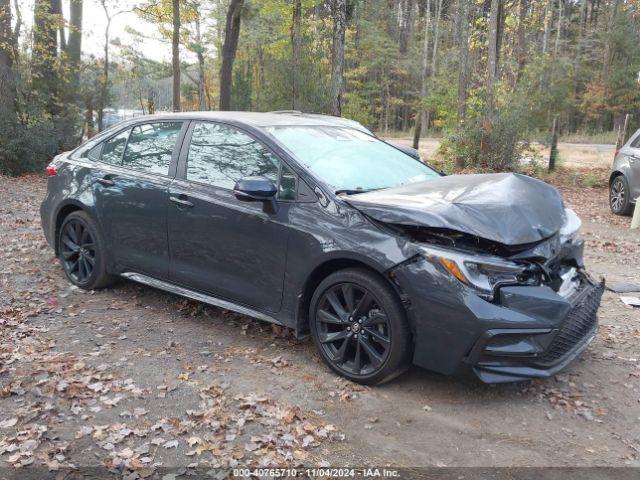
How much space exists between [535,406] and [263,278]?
2003mm

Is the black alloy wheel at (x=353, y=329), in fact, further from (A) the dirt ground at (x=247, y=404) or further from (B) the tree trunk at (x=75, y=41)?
(B) the tree trunk at (x=75, y=41)

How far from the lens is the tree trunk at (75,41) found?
1675cm

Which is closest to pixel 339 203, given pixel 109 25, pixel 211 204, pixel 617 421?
pixel 211 204

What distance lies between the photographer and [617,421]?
138 inches

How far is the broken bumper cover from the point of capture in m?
3.37

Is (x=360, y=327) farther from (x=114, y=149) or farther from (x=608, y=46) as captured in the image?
(x=608, y=46)

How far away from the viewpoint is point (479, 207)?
3.69 m

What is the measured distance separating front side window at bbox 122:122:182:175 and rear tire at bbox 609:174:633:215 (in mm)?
8517

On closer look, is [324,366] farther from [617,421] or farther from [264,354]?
[617,421]

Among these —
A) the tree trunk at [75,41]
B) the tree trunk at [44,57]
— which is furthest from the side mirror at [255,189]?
the tree trunk at [75,41]

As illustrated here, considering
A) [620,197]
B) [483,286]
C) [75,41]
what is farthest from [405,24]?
[483,286]

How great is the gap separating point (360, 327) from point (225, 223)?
4.37ft

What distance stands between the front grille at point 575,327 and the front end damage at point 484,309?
0.04 feet

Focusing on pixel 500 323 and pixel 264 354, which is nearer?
pixel 500 323
